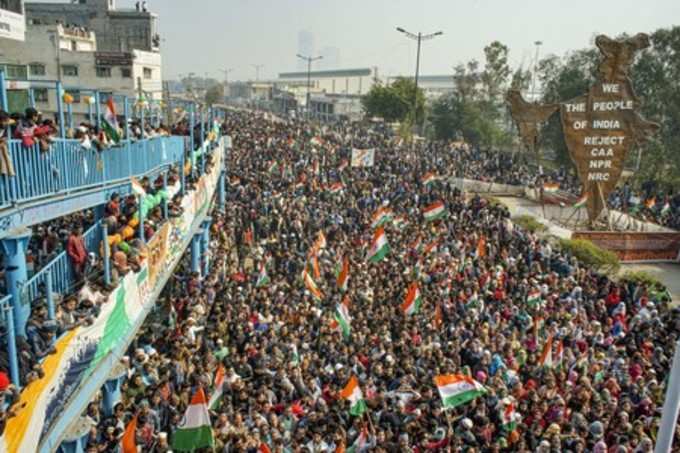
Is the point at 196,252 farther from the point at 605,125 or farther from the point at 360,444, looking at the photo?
the point at 605,125

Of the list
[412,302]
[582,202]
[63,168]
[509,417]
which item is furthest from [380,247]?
[582,202]

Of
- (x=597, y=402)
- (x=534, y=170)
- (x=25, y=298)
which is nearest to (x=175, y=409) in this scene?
(x=25, y=298)

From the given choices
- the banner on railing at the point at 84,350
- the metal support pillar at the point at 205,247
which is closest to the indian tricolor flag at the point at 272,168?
the metal support pillar at the point at 205,247

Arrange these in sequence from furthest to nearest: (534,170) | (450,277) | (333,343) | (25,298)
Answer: (534,170) → (450,277) → (333,343) → (25,298)

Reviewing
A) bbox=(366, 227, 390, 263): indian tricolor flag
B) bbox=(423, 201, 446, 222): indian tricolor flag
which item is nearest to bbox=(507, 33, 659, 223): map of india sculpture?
bbox=(423, 201, 446, 222): indian tricolor flag

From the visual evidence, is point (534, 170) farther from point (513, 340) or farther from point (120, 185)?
point (120, 185)

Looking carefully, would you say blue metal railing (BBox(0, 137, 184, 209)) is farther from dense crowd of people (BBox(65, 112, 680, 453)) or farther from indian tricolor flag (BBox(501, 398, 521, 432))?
indian tricolor flag (BBox(501, 398, 521, 432))
